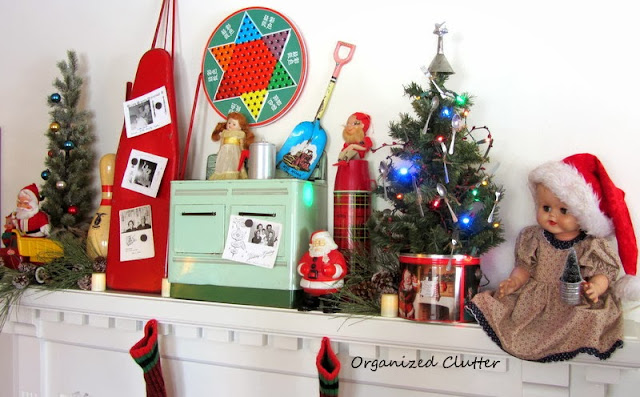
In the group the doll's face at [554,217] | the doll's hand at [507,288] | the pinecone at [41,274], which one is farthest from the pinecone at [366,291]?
the pinecone at [41,274]

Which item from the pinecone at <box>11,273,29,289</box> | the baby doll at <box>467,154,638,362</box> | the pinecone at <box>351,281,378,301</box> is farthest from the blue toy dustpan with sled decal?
the pinecone at <box>11,273,29,289</box>

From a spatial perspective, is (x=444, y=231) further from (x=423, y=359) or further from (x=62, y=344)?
(x=62, y=344)

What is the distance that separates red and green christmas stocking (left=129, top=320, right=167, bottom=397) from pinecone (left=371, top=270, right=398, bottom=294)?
55 centimetres

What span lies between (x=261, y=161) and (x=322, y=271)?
294mm

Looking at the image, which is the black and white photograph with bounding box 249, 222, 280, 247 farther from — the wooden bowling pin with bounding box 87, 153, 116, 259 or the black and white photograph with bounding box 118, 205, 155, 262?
the wooden bowling pin with bounding box 87, 153, 116, 259

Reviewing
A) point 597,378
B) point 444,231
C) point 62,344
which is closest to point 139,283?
point 62,344

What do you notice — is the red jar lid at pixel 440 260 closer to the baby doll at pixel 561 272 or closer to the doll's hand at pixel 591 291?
the baby doll at pixel 561 272

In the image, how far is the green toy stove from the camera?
122 cm

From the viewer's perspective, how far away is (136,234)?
4.69 ft

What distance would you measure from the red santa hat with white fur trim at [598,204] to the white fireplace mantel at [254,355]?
0.12 m

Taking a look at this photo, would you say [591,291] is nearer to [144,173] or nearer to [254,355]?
[254,355]

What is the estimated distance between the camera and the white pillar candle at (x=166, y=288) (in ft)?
4.39

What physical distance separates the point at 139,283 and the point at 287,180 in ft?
1.63

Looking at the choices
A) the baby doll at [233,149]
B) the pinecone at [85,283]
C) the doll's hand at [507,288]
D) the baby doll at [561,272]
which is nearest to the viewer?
the baby doll at [561,272]
